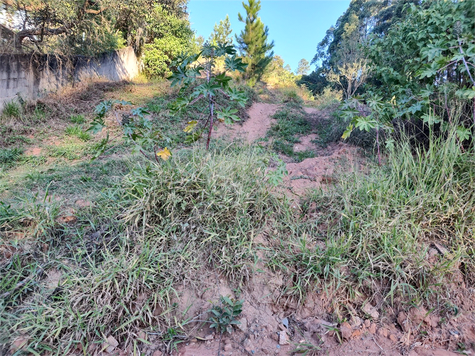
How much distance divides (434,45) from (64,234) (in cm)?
410

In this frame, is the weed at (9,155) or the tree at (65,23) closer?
the weed at (9,155)

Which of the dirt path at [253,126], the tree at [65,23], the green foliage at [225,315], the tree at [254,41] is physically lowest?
the green foliage at [225,315]

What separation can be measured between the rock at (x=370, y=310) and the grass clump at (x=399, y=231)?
0.30ft

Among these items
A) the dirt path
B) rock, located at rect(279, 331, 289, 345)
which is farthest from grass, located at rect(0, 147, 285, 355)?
the dirt path

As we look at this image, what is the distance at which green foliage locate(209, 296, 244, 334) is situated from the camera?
5.65 ft

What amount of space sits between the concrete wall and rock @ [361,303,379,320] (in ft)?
25.9

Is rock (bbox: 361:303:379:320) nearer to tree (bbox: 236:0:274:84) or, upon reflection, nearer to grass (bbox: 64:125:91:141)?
grass (bbox: 64:125:91:141)

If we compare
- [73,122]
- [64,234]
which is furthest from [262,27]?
[64,234]

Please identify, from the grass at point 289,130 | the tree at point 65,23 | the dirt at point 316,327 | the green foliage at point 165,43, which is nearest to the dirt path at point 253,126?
the grass at point 289,130

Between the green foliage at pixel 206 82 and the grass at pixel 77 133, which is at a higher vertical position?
the green foliage at pixel 206 82

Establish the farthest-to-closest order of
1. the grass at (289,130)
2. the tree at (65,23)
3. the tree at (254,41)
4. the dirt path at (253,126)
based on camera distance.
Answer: the tree at (254,41) < the dirt path at (253,126) < the tree at (65,23) < the grass at (289,130)

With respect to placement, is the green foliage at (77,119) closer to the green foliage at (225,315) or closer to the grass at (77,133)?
the grass at (77,133)

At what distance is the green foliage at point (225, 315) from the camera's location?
172 cm

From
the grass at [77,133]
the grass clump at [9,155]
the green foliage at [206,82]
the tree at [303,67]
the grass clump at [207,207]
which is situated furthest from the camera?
the tree at [303,67]
